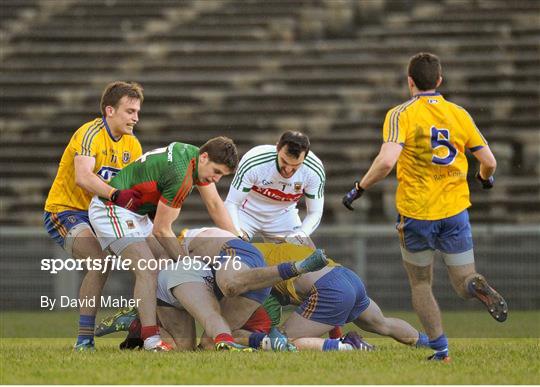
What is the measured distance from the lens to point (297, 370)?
6.79 m

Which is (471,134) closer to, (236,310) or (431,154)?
(431,154)

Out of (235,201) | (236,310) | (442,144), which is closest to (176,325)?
(236,310)

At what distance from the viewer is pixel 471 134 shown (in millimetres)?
7566

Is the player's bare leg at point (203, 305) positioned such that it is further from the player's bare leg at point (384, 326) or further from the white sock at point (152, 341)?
the player's bare leg at point (384, 326)

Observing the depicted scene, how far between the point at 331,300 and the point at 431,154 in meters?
1.36

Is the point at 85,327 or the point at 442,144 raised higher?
the point at 442,144

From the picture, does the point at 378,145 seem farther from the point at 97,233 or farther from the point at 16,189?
the point at 97,233

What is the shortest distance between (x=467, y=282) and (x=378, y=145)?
9349 mm

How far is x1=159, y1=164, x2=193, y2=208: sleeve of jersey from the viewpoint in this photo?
321 inches

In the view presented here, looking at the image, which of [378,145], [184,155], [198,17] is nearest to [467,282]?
[184,155]

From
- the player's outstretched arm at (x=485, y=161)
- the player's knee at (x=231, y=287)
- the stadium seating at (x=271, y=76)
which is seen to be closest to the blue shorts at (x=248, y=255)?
the player's knee at (x=231, y=287)

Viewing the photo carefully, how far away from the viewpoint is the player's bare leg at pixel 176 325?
829 centimetres

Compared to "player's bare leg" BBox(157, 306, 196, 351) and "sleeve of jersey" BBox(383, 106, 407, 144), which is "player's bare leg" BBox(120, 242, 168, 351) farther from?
"sleeve of jersey" BBox(383, 106, 407, 144)

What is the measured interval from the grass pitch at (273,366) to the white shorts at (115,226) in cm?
72
